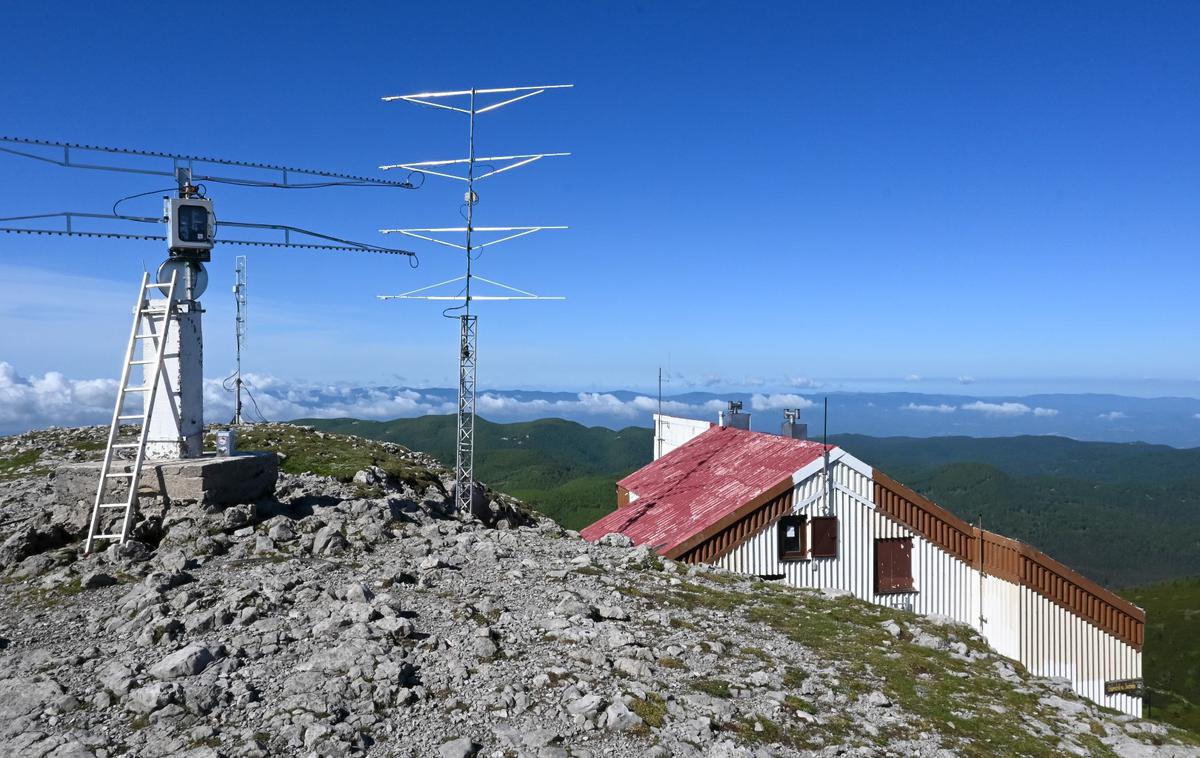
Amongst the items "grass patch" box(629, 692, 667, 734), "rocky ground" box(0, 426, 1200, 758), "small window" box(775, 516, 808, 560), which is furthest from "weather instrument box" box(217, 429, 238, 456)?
"small window" box(775, 516, 808, 560)

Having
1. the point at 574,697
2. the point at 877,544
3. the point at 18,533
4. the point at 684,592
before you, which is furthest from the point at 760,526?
the point at 18,533

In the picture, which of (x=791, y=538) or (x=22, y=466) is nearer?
(x=791, y=538)

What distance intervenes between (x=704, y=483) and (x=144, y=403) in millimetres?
15832

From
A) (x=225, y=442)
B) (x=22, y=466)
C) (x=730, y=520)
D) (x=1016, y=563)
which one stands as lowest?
(x=1016, y=563)

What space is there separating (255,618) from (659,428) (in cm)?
2728

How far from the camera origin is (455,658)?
944 cm

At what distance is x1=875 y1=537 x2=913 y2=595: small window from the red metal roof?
328 centimetres

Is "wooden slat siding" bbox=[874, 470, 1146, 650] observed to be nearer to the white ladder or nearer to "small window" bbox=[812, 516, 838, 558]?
"small window" bbox=[812, 516, 838, 558]

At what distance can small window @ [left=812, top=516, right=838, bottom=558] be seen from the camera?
68.3ft

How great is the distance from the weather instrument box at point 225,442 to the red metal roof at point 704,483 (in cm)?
1023

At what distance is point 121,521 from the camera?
1459 cm

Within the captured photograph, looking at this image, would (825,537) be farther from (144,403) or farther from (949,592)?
(144,403)

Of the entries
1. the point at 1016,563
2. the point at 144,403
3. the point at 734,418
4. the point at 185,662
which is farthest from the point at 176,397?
the point at 734,418

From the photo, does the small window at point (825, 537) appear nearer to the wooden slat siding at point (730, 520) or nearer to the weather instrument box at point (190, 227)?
the wooden slat siding at point (730, 520)
